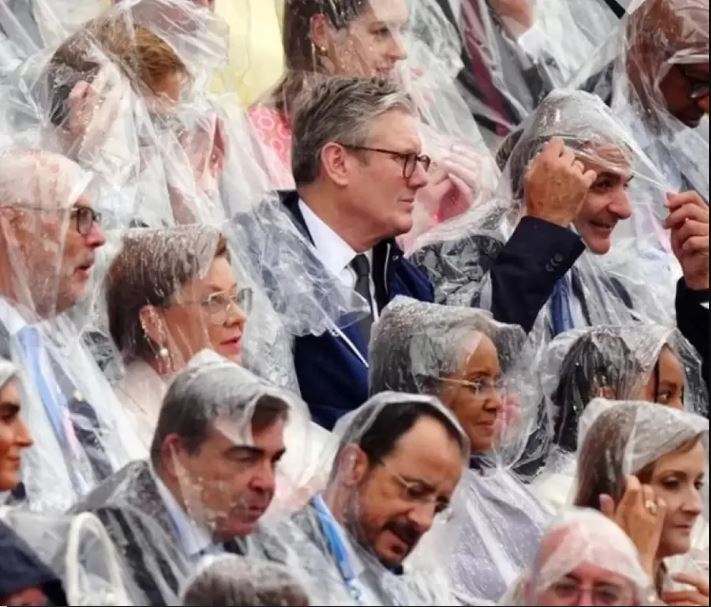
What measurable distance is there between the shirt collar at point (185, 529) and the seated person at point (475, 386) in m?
0.75

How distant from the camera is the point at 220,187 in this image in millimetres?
5766

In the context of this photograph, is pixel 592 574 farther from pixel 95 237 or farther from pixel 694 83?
pixel 694 83

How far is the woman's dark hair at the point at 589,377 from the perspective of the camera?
5.13 meters

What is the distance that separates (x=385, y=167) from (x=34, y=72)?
2.55 ft

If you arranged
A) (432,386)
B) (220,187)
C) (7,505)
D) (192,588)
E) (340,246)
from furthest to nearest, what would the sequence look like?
1. (220,187)
2. (340,246)
3. (432,386)
4. (7,505)
5. (192,588)

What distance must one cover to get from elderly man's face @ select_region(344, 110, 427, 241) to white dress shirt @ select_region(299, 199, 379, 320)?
0.05 metres

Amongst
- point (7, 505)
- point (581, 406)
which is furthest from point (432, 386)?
point (7, 505)

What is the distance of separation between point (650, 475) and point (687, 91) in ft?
4.75

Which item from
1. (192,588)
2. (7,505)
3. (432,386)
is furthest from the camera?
(432,386)

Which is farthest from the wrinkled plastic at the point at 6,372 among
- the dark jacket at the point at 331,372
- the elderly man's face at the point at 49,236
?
the dark jacket at the point at 331,372

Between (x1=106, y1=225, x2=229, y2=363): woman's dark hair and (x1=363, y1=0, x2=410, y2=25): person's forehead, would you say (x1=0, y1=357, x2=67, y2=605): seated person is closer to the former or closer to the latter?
(x1=106, y1=225, x2=229, y2=363): woman's dark hair

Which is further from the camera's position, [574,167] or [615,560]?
[574,167]

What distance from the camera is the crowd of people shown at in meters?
4.16

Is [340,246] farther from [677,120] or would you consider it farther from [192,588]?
[192,588]
